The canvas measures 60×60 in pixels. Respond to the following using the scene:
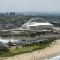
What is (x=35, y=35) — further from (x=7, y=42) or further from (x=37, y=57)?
(x=37, y=57)

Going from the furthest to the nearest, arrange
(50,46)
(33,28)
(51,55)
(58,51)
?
1. (33,28)
2. (50,46)
3. (58,51)
4. (51,55)

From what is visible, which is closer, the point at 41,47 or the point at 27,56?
the point at 27,56

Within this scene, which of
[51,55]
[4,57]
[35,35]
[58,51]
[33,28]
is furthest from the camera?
[33,28]

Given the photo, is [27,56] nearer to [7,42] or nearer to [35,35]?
[7,42]

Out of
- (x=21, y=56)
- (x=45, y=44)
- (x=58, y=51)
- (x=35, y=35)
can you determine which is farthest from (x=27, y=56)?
(x=35, y=35)

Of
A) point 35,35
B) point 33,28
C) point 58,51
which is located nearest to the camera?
point 58,51

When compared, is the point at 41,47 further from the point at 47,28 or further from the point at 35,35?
the point at 47,28

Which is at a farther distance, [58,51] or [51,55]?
[58,51]

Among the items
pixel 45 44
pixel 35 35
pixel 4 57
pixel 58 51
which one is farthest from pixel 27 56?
pixel 35 35

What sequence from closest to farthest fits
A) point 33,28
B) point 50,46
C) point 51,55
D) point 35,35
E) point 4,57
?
point 4,57
point 51,55
point 50,46
point 35,35
point 33,28
